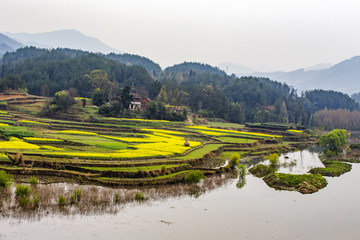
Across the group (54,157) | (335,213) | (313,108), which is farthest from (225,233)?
(313,108)

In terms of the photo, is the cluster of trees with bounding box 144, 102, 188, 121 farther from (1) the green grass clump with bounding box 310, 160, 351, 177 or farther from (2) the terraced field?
(1) the green grass clump with bounding box 310, 160, 351, 177

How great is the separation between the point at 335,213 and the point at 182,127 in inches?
1651

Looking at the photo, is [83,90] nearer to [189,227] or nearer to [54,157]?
[54,157]

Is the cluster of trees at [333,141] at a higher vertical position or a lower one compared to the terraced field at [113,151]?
higher

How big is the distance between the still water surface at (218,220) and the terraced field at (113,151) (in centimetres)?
480

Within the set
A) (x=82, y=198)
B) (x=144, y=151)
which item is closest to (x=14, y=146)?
(x=144, y=151)

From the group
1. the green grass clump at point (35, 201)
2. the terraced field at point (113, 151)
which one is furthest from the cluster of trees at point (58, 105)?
the green grass clump at point (35, 201)

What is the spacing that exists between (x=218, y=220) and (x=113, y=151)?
16913 millimetres

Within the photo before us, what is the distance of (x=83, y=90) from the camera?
9712cm

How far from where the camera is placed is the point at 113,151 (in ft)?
121

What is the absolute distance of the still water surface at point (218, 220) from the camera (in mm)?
19234

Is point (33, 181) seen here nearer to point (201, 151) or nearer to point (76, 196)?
point (76, 196)

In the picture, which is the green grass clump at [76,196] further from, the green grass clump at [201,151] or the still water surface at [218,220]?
the green grass clump at [201,151]

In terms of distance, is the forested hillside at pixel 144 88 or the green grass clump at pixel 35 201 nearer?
the green grass clump at pixel 35 201
